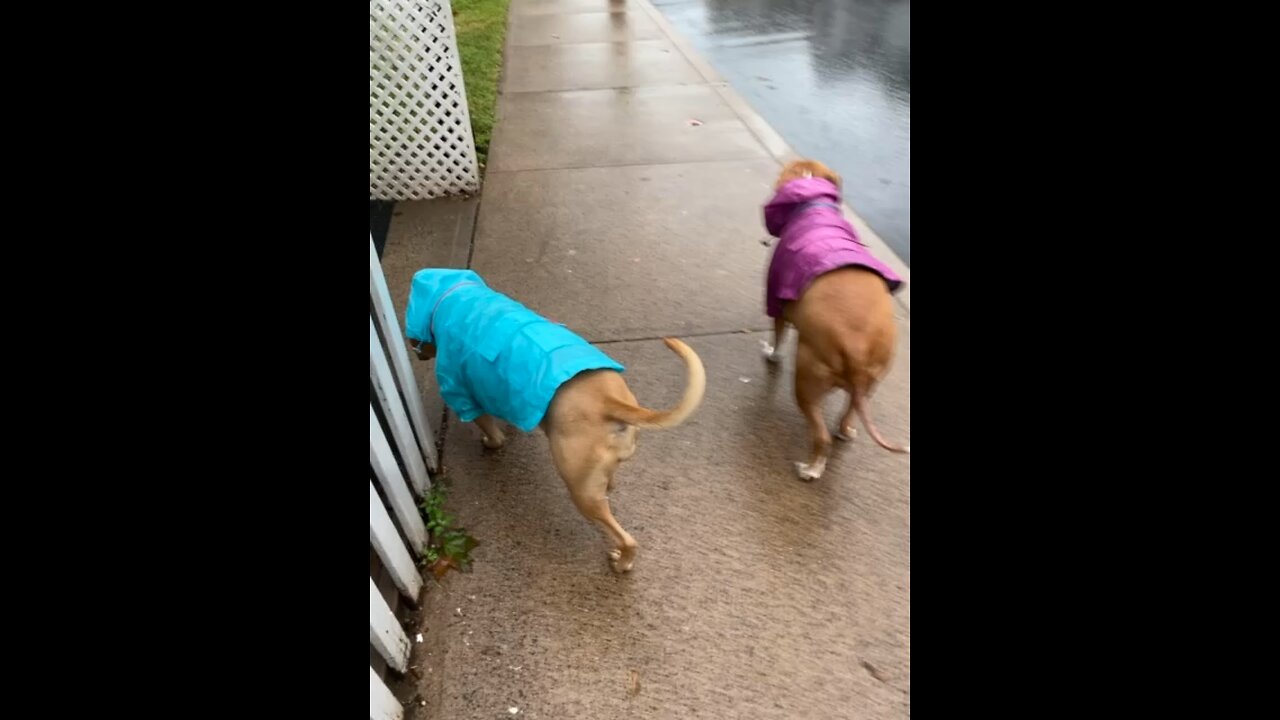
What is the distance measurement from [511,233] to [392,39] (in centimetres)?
161

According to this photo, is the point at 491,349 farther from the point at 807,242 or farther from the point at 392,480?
the point at 807,242

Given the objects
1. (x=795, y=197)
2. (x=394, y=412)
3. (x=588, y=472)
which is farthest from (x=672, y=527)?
(x=795, y=197)

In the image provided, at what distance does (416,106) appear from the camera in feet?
16.6

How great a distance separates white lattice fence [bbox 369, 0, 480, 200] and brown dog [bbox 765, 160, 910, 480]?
10.2 ft

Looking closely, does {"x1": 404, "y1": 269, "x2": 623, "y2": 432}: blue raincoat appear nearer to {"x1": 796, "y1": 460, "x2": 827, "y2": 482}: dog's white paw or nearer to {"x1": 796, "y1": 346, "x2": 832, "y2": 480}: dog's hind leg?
{"x1": 796, "y1": 346, "x2": 832, "y2": 480}: dog's hind leg

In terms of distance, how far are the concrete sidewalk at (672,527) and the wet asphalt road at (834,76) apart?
1.15m

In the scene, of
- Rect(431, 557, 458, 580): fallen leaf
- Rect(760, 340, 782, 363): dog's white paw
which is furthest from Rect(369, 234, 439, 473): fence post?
Rect(760, 340, 782, 363): dog's white paw

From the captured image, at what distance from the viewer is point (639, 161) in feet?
19.0

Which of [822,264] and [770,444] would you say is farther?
[770,444]

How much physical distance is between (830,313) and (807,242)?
0.40 metres

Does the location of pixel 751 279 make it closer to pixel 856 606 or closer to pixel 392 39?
pixel 856 606

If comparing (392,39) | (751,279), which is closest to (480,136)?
(392,39)

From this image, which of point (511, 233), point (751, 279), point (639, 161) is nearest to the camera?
point (751, 279)

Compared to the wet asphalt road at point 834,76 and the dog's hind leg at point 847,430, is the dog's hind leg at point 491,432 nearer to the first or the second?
the dog's hind leg at point 847,430
